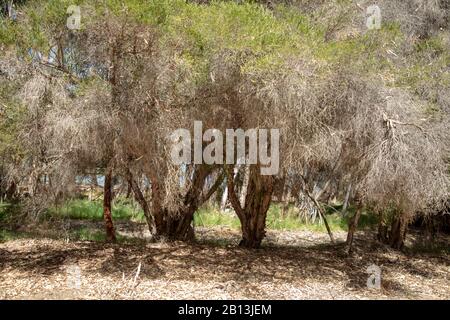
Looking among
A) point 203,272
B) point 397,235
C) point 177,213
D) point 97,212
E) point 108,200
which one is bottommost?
point 203,272

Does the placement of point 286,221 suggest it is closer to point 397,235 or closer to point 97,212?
point 397,235

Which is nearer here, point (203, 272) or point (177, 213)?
point (203, 272)

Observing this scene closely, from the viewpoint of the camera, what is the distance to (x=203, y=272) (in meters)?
7.48

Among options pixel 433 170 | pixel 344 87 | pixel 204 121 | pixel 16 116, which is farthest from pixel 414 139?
pixel 16 116

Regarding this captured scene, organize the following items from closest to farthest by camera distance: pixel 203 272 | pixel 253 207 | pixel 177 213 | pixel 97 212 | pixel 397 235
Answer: pixel 203 272
pixel 177 213
pixel 253 207
pixel 397 235
pixel 97 212

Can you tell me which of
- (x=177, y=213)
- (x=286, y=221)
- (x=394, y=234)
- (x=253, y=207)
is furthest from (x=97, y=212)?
(x=394, y=234)

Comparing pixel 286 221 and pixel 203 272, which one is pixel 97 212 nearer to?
pixel 286 221

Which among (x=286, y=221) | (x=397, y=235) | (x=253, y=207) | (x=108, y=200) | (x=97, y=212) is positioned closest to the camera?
(x=108, y=200)

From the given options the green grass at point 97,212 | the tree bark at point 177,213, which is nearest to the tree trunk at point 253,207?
the tree bark at point 177,213

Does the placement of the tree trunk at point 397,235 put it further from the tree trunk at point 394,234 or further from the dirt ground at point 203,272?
the dirt ground at point 203,272

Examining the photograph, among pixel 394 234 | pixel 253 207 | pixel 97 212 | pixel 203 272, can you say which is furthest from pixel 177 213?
pixel 97 212

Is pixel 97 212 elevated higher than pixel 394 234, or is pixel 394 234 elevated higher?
pixel 97 212

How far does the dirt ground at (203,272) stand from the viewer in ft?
21.4

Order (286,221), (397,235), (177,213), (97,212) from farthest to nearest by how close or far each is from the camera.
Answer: (286,221)
(97,212)
(397,235)
(177,213)
